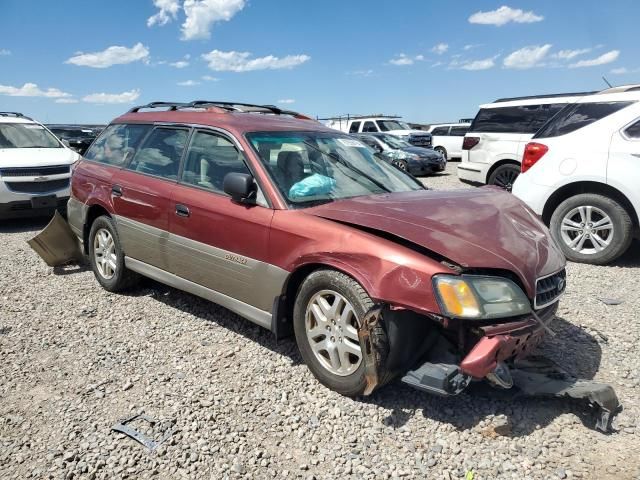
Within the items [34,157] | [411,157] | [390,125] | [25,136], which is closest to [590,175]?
[34,157]

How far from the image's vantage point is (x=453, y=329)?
267cm

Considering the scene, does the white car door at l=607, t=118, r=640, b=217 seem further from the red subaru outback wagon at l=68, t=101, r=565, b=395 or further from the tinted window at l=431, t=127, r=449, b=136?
the tinted window at l=431, t=127, r=449, b=136

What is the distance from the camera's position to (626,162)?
5355 mm

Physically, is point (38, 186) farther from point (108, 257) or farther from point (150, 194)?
point (150, 194)

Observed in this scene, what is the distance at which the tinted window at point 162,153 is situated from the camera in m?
4.19

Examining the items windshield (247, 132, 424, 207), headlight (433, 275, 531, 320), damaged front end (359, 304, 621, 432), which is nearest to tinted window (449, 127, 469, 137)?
windshield (247, 132, 424, 207)

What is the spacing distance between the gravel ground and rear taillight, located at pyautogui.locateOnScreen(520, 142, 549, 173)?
2308 mm

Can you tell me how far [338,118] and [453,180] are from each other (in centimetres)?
1021

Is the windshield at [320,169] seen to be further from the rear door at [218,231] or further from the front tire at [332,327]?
the front tire at [332,327]

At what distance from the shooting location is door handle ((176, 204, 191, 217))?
12.7 ft

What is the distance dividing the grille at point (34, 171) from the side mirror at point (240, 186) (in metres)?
6.01

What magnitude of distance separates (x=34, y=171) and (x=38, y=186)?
0.80 ft

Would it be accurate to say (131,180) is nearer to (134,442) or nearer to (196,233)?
(196,233)

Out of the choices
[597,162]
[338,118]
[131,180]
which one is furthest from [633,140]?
[338,118]
